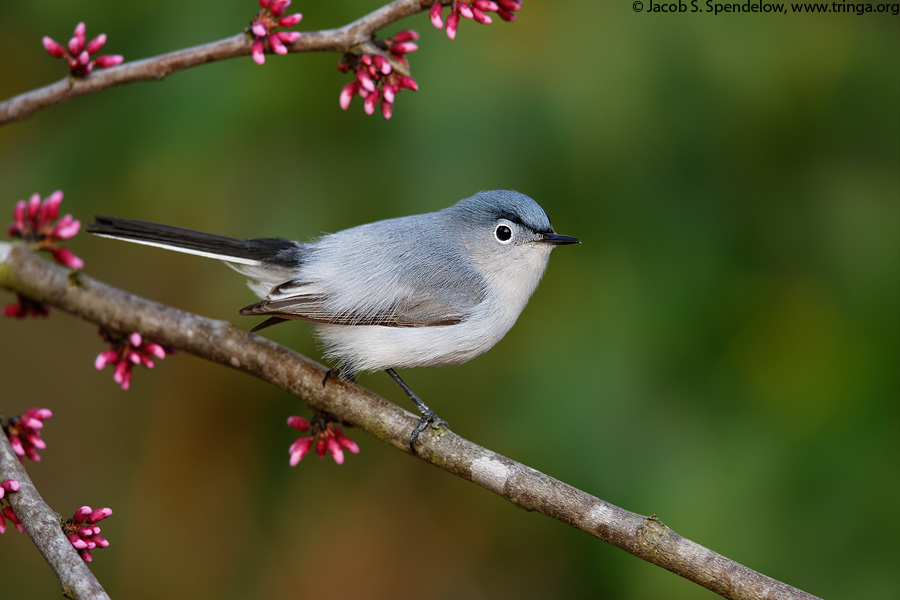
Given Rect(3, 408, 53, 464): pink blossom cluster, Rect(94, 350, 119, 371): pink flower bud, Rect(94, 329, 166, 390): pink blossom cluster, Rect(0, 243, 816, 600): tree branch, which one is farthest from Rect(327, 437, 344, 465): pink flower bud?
Rect(3, 408, 53, 464): pink blossom cluster

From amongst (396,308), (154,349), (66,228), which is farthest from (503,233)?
(66,228)

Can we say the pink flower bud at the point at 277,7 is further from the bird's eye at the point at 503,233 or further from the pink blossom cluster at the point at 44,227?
the bird's eye at the point at 503,233

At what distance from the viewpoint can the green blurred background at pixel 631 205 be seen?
333cm

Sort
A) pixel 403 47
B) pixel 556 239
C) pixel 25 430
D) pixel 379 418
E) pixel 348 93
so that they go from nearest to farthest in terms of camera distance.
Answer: pixel 25 430 < pixel 403 47 < pixel 348 93 < pixel 379 418 < pixel 556 239

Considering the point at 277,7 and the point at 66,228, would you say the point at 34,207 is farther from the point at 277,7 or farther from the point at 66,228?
the point at 277,7

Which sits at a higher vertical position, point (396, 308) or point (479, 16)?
point (479, 16)

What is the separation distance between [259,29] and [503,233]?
128 cm

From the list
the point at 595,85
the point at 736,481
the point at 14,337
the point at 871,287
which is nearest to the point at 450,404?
the point at 736,481

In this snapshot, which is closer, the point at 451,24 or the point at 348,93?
the point at 451,24

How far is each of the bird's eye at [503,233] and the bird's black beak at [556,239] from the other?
0.14 meters

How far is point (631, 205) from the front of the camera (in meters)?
3.51

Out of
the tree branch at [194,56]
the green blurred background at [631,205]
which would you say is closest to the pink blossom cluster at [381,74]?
the tree branch at [194,56]

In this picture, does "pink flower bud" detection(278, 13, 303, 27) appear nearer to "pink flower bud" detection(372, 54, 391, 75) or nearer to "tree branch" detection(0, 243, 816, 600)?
"pink flower bud" detection(372, 54, 391, 75)

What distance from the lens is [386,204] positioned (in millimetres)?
3537
